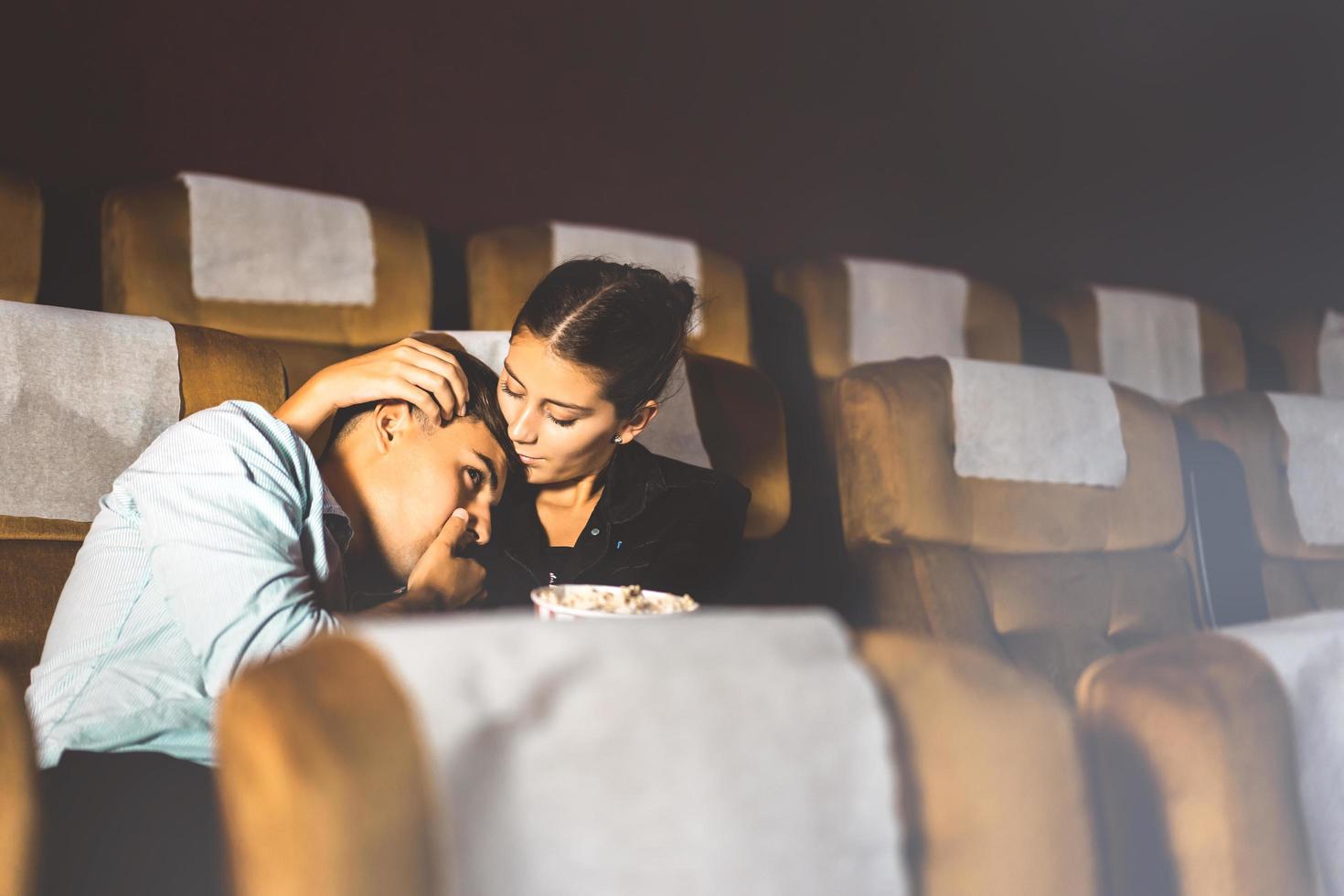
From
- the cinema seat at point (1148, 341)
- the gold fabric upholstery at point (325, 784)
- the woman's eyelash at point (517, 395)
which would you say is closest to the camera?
the gold fabric upholstery at point (325, 784)

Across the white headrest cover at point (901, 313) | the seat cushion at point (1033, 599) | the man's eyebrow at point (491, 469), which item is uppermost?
the white headrest cover at point (901, 313)

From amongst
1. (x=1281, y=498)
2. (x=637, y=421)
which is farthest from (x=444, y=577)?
(x=1281, y=498)

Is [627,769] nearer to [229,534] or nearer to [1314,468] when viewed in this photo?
[229,534]

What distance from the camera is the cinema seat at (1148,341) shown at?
7.00 ft

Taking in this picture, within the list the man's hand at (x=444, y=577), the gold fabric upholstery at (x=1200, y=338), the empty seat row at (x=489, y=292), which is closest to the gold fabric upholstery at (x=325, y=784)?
the man's hand at (x=444, y=577)

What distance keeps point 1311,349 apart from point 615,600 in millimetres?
2139

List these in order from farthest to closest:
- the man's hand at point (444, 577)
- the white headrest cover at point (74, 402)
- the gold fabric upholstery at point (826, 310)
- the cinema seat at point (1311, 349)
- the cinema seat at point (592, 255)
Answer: the cinema seat at point (1311, 349)
the gold fabric upholstery at point (826, 310)
the cinema seat at point (592, 255)
the white headrest cover at point (74, 402)
the man's hand at point (444, 577)

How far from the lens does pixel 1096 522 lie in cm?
146

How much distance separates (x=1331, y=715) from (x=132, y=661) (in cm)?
81

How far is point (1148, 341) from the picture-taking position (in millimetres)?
2166

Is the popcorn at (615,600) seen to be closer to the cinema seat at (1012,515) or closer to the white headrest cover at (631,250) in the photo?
the cinema seat at (1012,515)

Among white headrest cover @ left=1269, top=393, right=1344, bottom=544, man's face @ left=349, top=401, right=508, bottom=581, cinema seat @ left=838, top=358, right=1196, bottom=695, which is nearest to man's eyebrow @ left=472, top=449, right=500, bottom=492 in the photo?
man's face @ left=349, top=401, right=508, bottom=581

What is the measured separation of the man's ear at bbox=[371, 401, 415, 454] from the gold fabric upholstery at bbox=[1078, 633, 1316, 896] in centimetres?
73

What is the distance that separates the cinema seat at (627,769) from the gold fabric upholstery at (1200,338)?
1.84m
